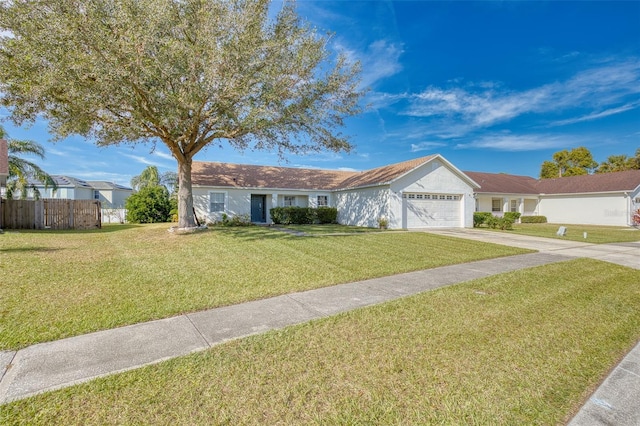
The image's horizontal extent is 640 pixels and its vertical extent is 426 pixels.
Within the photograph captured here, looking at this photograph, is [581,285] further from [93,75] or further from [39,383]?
[93,75]

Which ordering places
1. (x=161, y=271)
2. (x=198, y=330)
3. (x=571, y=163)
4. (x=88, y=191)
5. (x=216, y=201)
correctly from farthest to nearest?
(x=571, y=163), (x=88, y=191), (x=216, y=201), (x=161, y=271), (x=198, y=330)

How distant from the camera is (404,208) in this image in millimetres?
18516

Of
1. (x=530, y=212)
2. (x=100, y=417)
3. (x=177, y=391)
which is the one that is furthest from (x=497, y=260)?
(x=530, y=212)

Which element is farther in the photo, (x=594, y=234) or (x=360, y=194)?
(x=360, y=194)

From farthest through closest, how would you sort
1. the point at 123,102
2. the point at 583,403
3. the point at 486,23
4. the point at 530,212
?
the point at 530,212 → the point at 486,23 → the point at 123,102 → the point at 583,403

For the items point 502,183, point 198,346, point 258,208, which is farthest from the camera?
point 502,183

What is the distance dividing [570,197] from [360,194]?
70.9 feet

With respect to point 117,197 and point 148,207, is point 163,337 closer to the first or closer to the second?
point 148,207

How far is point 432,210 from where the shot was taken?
64.4ft

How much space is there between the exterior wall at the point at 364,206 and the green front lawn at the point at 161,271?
21.5 feet

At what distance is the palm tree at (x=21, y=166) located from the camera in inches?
747

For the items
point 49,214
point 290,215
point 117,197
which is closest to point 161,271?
point 290,215

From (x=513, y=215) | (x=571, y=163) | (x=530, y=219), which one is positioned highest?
(x=571, y=163)

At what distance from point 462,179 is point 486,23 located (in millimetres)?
9200
